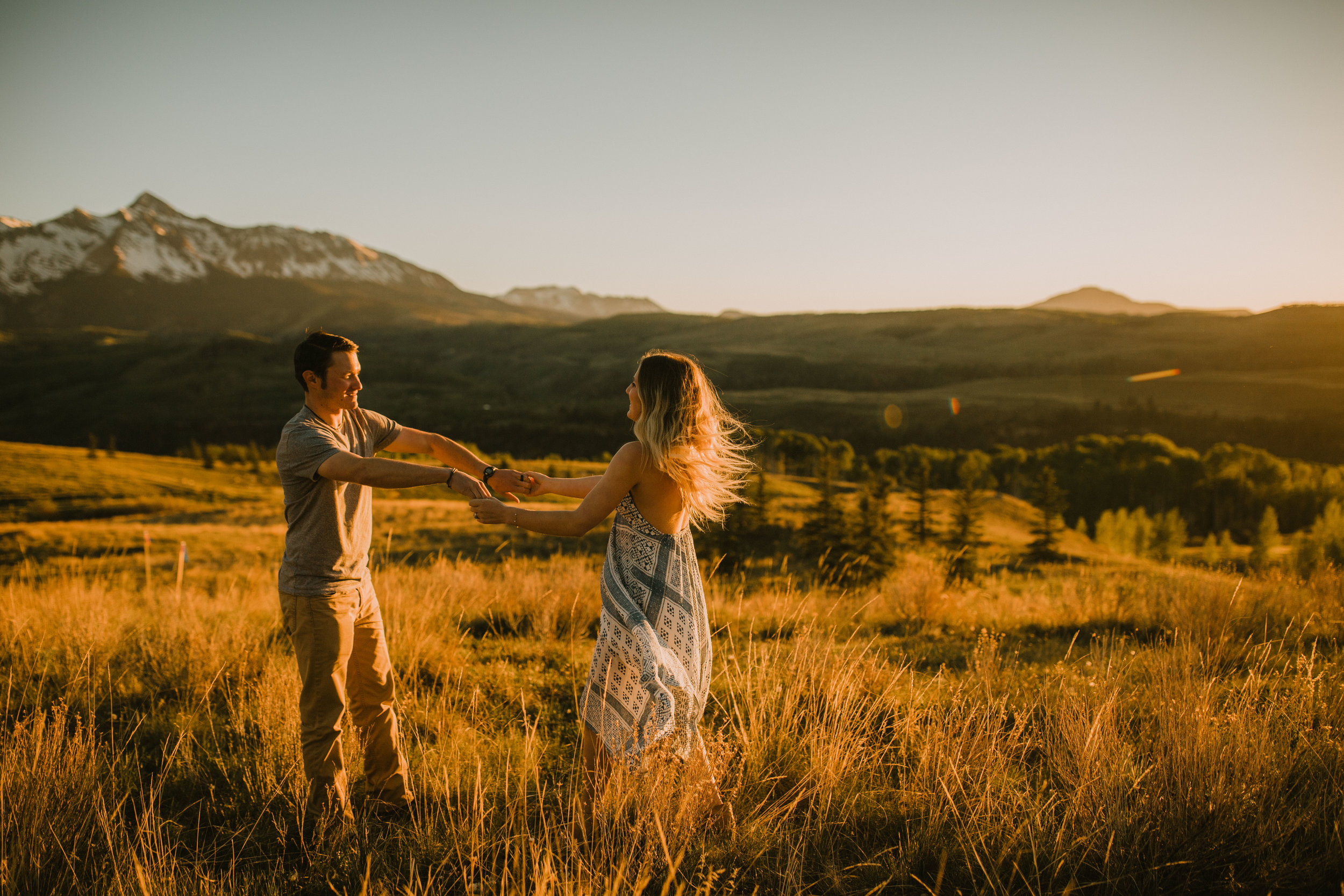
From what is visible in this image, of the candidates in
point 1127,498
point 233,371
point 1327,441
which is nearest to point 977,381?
point 1327,441

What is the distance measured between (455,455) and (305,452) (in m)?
1.10

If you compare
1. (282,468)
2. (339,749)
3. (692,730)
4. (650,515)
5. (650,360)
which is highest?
(650,360)

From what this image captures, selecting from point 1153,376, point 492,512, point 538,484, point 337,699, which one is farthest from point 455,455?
point 1153,376

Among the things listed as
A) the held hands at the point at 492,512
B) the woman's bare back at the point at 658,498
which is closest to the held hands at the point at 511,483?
the held hands at the point at 492,512

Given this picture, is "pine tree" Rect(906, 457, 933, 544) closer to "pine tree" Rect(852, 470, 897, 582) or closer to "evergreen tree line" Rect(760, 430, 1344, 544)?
"pine tree" Rect(852, 470, 897, 582)

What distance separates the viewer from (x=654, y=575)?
2992 millimetres

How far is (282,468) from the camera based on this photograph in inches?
127

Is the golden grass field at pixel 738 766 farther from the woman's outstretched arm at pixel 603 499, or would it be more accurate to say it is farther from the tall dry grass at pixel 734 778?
the woman's outstretched arm at pixel 603 499

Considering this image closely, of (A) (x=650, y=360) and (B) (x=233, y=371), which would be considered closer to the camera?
(A) (x=650, y=360)

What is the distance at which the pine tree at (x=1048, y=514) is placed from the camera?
44.9 metres

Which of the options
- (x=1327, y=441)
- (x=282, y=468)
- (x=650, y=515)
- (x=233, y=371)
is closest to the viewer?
(x=650, y=515)

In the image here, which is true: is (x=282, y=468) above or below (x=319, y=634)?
above

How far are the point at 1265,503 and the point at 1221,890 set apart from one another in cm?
9847

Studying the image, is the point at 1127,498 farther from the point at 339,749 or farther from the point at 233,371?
the point at 233,371
